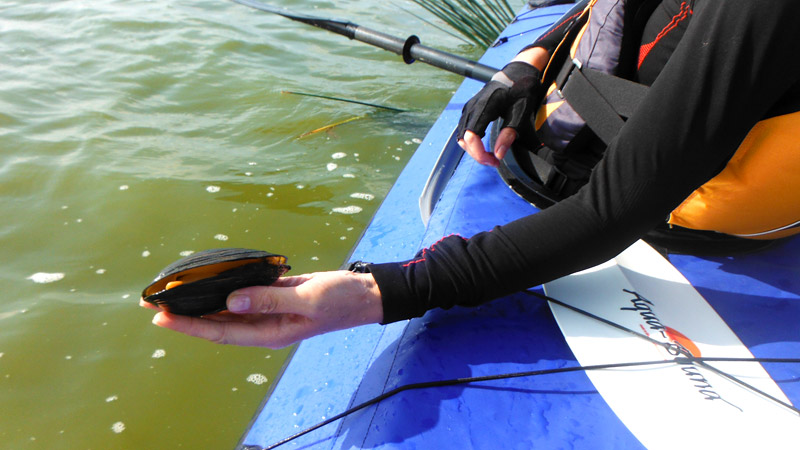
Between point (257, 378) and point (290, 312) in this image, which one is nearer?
point (290, 312)

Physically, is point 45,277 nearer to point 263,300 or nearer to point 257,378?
point 257,378

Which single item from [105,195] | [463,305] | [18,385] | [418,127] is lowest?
[18,385]

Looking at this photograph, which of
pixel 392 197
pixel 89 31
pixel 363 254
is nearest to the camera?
pixel 363 254

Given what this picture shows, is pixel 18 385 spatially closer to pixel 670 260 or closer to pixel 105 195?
pixel 105 195

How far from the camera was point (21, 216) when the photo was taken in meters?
2.10

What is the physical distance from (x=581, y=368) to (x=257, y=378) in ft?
3.27

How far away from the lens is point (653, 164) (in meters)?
0.81

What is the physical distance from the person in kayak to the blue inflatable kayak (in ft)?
0.35

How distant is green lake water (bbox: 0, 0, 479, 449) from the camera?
1.47 metres

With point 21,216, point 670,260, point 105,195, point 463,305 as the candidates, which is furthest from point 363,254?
point 21,216

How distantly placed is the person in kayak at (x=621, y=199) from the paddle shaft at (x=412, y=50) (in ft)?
3.74

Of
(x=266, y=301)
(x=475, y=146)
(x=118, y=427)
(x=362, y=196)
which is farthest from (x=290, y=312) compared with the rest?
(x=362, y=196)

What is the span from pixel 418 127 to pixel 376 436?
2.43 m

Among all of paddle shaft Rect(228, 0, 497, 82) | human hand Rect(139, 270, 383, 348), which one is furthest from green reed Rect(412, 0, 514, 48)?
human hand Rect(139, 270, 383, 348)
